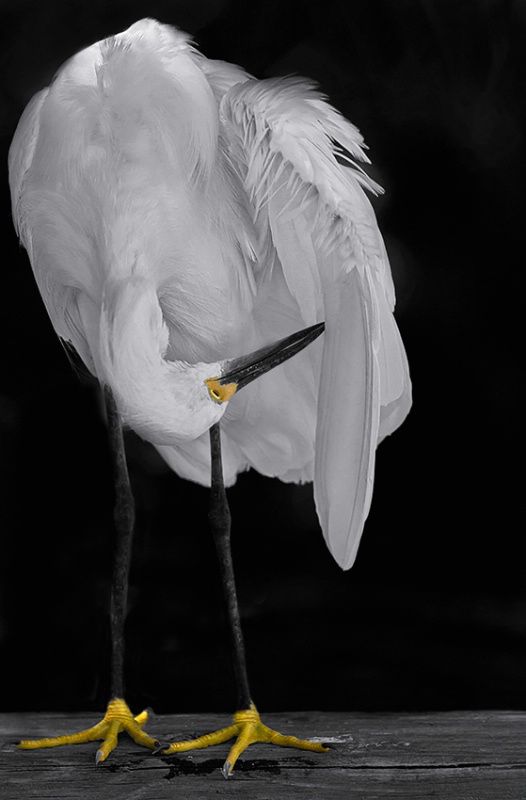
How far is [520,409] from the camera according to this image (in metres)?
1.74

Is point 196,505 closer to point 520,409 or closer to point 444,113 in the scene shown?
point 520,409

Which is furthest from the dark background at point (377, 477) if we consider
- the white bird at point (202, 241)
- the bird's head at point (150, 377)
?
the bird's head at point (150, 377)

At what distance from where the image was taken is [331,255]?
4.17 feet

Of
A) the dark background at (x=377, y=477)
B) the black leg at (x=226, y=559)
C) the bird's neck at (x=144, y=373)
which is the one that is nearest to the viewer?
the bird's neck at (x=144, y=373)

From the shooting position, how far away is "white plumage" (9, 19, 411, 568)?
123cm

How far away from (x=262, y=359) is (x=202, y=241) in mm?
203

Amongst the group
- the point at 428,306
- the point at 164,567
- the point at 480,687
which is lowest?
the point at 480,687

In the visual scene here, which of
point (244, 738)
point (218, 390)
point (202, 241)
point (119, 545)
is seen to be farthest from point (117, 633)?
point (202, 241)

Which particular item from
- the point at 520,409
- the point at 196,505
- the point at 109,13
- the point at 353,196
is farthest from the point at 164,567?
the point at 109,13

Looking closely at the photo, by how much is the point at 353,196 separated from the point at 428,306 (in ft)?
1.64

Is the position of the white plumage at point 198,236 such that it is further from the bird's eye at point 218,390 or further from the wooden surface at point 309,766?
the wooden surface at point 309,766

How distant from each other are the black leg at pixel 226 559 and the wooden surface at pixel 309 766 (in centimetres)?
8

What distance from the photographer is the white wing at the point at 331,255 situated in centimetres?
124

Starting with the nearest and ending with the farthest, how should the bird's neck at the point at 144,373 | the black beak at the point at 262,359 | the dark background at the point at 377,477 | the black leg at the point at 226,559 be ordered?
the bird's neck at the point at 144,373, the black beak at the point at 262,359, the black leg at the point at 226,559, the dark background at the point at 377,477
